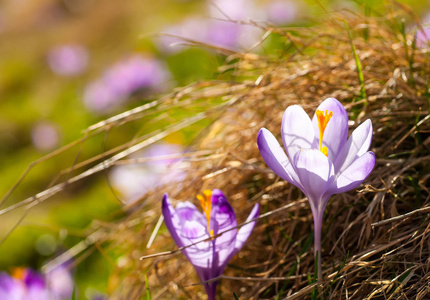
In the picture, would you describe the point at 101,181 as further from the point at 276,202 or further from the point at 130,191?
the point at 276,202

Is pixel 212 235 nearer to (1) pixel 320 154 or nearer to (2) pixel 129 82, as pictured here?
(1) pixel 320 154

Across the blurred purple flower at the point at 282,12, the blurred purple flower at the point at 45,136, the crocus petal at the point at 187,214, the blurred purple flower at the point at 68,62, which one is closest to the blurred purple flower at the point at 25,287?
the crocus petal at the point at 187,214

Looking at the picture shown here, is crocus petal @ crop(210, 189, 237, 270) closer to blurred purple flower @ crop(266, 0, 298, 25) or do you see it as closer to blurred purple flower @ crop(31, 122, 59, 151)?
blurred purple flower @ crop(31, 122, 59, 151)

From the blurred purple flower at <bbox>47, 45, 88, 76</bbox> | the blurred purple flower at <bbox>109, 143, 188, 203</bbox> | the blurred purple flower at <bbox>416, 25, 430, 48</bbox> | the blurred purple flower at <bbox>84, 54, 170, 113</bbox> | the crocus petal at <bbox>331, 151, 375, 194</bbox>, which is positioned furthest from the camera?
the blurred purple flower at <bbox>47, 45, 88, 76</bbox>

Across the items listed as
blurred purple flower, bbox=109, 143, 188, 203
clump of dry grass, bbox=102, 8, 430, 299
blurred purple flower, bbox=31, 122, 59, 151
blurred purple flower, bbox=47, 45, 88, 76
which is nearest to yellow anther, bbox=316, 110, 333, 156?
clump of dry grass, bbox=102, 8, 430, 299

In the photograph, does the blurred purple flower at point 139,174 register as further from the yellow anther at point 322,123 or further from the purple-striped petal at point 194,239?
the yellow anther at point 322,123

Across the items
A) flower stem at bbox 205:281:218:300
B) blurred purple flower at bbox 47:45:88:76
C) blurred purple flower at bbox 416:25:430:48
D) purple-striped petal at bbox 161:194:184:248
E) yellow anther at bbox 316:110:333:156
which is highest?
yellow anther at bbox 316:110:333:156
